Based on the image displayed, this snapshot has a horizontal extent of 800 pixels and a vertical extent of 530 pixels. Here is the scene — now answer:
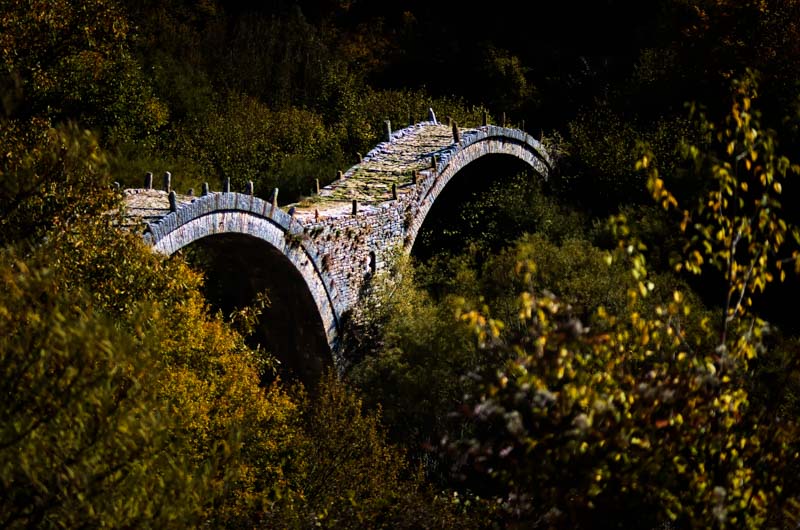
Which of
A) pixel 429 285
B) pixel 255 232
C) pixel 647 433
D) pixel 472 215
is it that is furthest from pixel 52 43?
pixel 472 215

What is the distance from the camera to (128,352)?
7234mm

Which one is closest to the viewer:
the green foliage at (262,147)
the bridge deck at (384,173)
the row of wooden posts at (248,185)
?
the row of wooden posts at (248,185)

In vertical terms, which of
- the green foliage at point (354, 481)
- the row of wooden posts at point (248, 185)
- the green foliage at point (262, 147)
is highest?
the green foliage at point (262, 147)

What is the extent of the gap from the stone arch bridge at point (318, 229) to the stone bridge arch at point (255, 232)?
21 millimetres

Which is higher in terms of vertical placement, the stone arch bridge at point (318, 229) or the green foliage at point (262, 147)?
the green foliage at point (262, 147)

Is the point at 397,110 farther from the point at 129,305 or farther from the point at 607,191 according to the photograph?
the point at 129,305

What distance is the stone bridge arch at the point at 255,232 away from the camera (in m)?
15.8

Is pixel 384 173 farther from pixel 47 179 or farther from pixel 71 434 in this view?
pixel 71 434

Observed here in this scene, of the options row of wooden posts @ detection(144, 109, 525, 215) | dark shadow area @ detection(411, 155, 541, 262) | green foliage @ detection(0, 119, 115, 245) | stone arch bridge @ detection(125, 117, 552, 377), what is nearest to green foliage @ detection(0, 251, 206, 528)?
green foliage @ detection(0, 119, 115, 245)

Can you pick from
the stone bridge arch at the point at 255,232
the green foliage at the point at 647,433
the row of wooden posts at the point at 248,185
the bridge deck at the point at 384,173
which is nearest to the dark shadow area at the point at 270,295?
the stone bridge arch at the point at 255,232

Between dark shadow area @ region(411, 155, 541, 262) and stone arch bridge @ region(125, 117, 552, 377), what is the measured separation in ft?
7.57

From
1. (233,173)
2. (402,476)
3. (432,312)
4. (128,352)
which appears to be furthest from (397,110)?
(128,352)

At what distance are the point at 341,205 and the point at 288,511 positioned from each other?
1067 cm

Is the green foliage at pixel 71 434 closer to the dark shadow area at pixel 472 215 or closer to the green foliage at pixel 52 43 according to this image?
the green foliage at pixel 52 43
